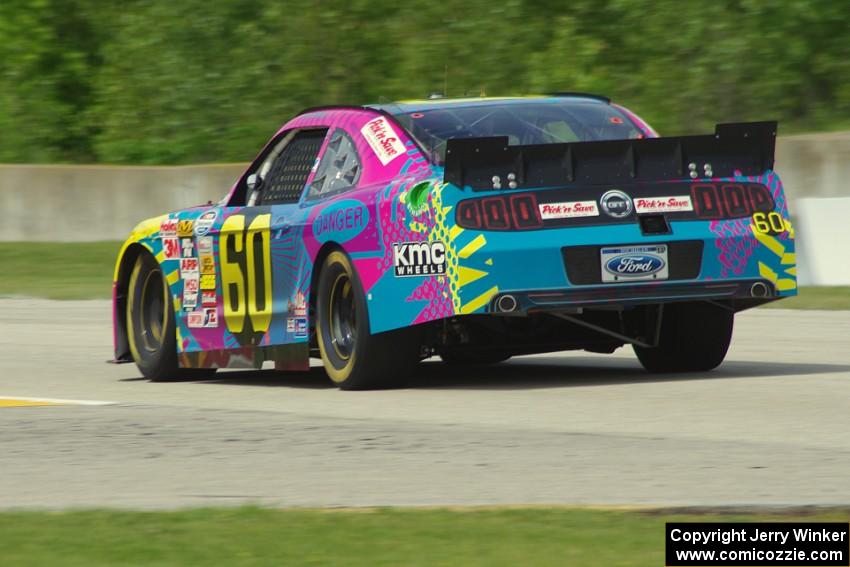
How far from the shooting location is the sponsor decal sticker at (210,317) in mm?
10828

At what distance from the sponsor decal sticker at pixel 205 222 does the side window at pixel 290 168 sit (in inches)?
11.8

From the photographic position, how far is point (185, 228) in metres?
11.1

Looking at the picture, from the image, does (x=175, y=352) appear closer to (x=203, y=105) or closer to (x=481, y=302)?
(x=481, y=302)

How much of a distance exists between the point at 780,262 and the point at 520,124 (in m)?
1.59

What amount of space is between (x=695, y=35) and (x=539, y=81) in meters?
2.79

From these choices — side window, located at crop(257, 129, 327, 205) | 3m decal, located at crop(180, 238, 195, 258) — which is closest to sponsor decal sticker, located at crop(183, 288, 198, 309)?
3m decal, located at crop(180, 238, 195, 258)

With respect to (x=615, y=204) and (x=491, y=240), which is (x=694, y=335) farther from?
(x=491, y=240)

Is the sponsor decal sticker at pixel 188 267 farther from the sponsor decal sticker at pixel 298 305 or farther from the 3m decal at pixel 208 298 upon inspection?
the sponsor decal sticker at pixel 298 305

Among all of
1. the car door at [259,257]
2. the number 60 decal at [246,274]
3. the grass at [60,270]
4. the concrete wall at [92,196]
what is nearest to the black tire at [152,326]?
the car door at [259,257]

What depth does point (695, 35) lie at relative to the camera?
1044 inches

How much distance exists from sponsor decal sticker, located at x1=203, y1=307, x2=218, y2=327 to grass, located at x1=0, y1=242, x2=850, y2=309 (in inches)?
304

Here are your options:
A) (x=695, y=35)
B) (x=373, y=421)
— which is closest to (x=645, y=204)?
(x=373, y=421)

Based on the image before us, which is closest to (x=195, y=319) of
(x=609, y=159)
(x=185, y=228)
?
(x=185, y=228)

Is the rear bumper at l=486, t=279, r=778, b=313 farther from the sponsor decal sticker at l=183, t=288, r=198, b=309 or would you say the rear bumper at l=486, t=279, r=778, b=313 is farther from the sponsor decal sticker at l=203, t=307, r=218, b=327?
the sponsor decal sticker at l=183, t=288, r=198, b=309
